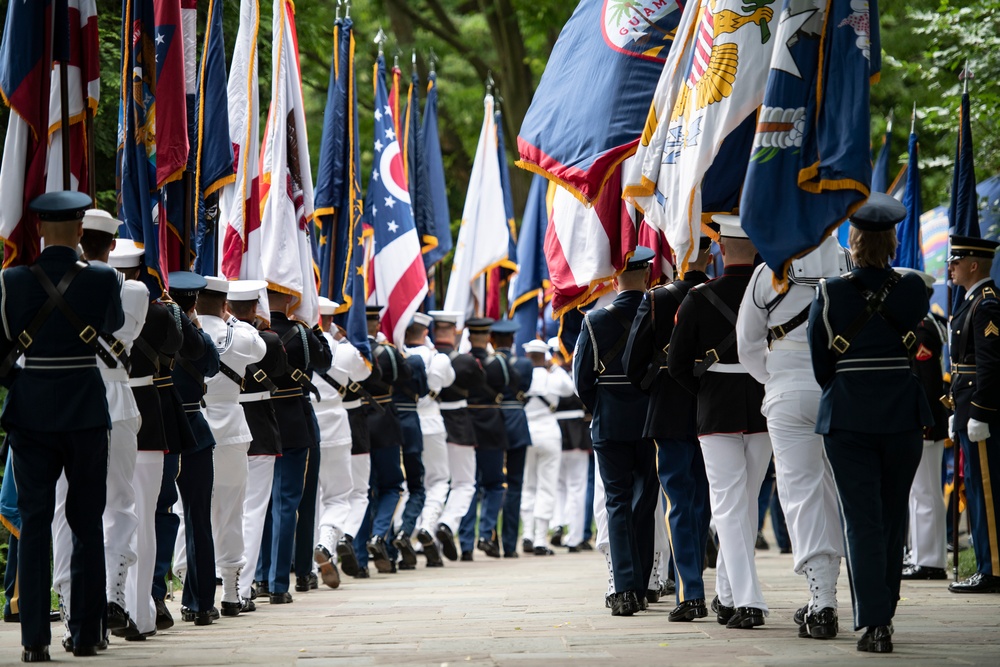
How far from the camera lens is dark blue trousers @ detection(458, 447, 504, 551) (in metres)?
15.6

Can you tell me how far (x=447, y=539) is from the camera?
49.8 feet

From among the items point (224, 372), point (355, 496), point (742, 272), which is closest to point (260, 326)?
point (224, 372)

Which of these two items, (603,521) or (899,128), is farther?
(899,128)

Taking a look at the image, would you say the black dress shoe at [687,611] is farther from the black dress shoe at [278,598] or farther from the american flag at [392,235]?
the american flag at [392,235]

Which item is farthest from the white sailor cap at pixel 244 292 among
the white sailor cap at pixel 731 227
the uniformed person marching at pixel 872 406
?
the uniformed person marching at pixel 872 406

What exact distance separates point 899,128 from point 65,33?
61.6 feet

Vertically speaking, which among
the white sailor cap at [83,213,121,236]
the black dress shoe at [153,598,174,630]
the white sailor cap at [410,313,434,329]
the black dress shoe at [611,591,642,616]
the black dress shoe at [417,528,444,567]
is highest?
the white sailor cap at [83,213,121,236]

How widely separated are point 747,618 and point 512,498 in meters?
8.58

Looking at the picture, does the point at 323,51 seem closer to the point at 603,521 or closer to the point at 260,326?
the point at 260,326

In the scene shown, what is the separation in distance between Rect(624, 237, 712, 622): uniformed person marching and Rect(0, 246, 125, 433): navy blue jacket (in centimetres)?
321

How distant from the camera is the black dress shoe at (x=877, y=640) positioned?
6523 mm

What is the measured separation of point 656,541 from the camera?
9.81 m

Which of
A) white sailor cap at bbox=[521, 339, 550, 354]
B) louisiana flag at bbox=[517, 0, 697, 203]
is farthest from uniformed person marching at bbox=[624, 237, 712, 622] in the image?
white sailor cap at bbox=[521, 339, 550, 354]

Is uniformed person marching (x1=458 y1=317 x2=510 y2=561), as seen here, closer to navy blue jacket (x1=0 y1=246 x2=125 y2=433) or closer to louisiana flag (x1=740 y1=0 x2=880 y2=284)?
louisiana flag (x1=740 y1=0 x2=880 y2=284)
